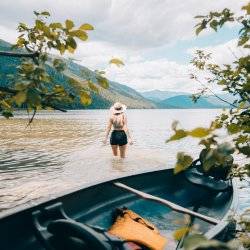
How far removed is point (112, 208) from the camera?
27.6 ft

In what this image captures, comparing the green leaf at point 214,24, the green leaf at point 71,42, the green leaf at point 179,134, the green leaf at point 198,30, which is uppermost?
the green leaf at point 214,24

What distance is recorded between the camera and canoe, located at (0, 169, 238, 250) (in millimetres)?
5655

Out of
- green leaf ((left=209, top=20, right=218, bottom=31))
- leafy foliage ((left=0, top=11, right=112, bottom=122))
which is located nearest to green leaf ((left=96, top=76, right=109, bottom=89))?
leafy foliage ((left=0, top=11, right=112, bottom=122))

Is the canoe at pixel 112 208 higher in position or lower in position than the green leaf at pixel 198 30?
lower

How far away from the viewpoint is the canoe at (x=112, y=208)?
566cm

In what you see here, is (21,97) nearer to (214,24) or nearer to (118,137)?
(214,24)

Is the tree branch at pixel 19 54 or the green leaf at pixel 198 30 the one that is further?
the green leaf at pixel 198 30

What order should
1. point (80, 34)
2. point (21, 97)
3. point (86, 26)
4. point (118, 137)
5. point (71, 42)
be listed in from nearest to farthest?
point (21, 97) → point (86, 26) → point (80, 34) → point (71, 42) → point (118, 137)

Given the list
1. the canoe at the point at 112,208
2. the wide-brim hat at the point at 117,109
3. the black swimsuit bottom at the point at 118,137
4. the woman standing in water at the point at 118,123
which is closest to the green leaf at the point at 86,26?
the canoe at the point at 112,208

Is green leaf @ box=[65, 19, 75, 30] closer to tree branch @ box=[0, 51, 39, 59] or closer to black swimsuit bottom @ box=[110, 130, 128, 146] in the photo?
tree branch @ box=[0, 51, 39, 59]

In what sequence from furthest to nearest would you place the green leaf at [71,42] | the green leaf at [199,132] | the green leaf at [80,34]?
the green leaf at [71,42]
the green leaf at [80,34]
the green leaf at [199,132]

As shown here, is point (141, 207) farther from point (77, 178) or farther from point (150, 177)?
point (77, 178)

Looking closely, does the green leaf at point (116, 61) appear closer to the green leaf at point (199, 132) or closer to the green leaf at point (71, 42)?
the green leaf at point (71, 42)

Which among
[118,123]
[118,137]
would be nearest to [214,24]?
[118,123]
